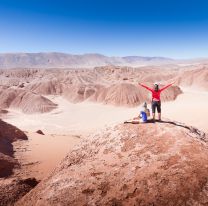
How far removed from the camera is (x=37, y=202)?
642cm

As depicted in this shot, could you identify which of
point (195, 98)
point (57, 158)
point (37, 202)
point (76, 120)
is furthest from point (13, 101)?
point (37, 202)

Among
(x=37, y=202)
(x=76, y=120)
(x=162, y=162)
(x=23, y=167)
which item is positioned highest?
(x=162, y=162)

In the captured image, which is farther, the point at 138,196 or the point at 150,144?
the point at 150,144

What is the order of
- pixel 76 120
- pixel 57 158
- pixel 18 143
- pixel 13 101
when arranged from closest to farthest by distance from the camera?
1. pixel 57 158
2. pixel 18 143
3. pixel 76 120
4. pixel 13 101

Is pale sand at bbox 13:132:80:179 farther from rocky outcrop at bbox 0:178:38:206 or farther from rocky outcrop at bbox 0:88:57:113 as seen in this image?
rocky outcrop at bbox 0:88:57:113

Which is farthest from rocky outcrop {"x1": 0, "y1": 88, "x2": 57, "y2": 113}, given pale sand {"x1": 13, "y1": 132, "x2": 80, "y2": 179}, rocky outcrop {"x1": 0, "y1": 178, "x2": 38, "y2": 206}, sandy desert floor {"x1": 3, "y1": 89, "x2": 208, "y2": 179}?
rocky outcrop {"x1": 0, "y1": 178, "x2": 38, "y2": 206}

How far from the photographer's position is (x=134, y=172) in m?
6.16

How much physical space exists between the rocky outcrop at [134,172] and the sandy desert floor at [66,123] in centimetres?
218

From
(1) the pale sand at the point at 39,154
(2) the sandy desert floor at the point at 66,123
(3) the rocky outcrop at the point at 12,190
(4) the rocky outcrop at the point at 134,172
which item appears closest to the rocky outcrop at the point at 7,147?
(1) the pale sand at the point at 39,154

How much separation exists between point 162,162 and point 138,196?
107 cm

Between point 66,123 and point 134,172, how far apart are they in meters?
29.0

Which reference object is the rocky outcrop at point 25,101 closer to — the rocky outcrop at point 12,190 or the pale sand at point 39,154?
the pale sand at point 39,154

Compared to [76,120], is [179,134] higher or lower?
higher

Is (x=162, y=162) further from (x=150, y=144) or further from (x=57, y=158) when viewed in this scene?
(x=57, y=158)
